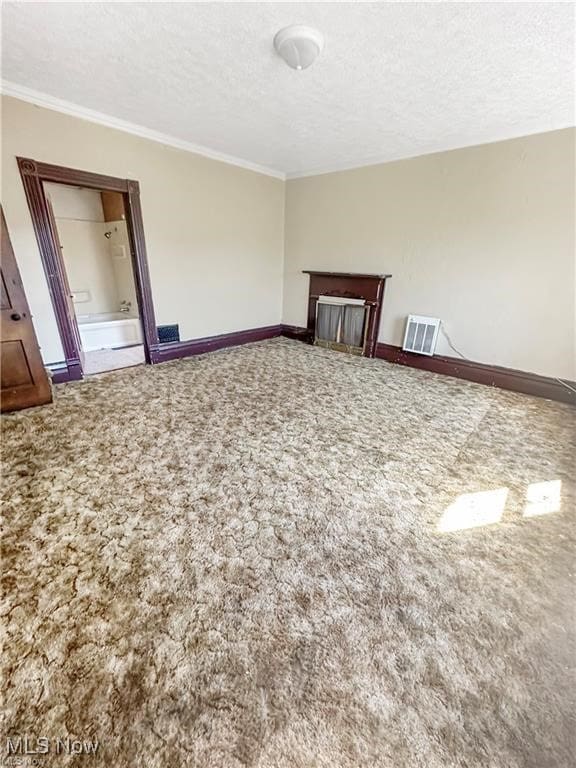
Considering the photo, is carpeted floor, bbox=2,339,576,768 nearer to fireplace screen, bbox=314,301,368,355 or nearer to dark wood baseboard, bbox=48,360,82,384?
dark wood baseboard, bbox=48,360,82,384

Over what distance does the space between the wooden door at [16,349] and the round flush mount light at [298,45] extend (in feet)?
7.21

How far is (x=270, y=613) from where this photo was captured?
3.82 feet

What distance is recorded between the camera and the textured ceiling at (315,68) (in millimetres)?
1622

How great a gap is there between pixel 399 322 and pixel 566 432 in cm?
205

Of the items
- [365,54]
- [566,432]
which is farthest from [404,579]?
[365,54]

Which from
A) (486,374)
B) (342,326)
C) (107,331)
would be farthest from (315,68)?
(107,331)

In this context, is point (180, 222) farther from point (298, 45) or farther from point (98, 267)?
point (98, 267)

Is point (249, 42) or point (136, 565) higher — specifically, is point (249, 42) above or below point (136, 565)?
above

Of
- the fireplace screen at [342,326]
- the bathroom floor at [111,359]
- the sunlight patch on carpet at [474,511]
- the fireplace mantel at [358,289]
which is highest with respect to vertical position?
the fireplace mantel at [358,289]

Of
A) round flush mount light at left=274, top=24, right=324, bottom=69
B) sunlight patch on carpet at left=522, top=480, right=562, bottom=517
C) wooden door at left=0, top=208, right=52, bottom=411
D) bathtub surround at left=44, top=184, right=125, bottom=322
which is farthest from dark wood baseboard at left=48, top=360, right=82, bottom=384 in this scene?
sunlight patch on carpet at left=522, top=480, right=562, bottom=517

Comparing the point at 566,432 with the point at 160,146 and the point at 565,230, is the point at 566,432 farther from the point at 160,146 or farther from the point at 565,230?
the point at 160,146

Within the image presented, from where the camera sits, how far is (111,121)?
9.74ft

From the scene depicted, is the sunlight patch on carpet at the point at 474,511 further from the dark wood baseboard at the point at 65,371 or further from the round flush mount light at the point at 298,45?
the dark wood baseboard at the point at 65,371

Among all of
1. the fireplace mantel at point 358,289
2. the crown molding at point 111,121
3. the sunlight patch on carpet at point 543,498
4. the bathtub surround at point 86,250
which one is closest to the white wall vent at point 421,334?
the fireplace mantel at point 358,289
